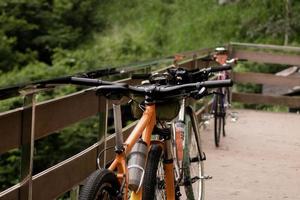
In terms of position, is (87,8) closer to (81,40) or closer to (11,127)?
(81,40)

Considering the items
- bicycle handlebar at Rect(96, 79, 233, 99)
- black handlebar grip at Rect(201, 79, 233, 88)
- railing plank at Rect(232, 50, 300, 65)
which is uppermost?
black handlebar grip at Rect(201, 79, 233, 88)

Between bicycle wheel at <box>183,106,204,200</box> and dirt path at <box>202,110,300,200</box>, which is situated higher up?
bicycle wheel at <box>183,106,204,200</box>

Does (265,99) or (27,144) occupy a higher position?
(27,144)

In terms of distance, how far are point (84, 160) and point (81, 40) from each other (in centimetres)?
2553

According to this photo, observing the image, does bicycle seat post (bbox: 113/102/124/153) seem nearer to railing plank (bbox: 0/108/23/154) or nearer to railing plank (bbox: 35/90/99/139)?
railing plank (bbox: 0/108/23/154)

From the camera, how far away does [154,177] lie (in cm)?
330

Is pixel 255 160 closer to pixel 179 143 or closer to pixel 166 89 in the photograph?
pixel 179 143

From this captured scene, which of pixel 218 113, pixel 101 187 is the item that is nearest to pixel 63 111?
pixel 101 187

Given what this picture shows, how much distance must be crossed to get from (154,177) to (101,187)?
0.71 m

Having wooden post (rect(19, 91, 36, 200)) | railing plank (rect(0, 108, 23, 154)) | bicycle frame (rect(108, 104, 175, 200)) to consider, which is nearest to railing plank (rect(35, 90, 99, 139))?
wooden post (rect(19, 91, 36, 200))

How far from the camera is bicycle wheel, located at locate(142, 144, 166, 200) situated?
324 centimetres

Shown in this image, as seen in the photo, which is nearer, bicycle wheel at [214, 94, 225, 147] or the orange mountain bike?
the orange mountain bike

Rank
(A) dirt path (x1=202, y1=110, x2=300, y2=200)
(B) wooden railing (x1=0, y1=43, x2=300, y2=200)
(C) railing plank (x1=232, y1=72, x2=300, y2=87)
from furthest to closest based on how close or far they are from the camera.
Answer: (C) railing plank (x1=232, y1=72, x2=300, y2=87) < (A) dirt path (x1=202, y1=110, x2=300, y2=200) < (B) wooden railing (x1=0, y1=43, x2=300, y2=200)

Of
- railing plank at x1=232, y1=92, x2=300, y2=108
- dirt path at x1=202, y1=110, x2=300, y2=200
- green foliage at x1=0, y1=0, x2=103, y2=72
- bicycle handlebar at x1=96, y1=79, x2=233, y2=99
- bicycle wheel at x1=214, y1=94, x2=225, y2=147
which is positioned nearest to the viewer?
bicycle handlebar at x1=96, y1=79, x2=233, y2=99
